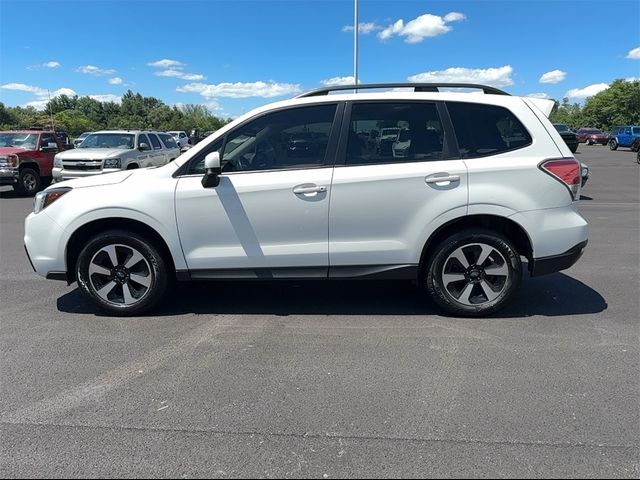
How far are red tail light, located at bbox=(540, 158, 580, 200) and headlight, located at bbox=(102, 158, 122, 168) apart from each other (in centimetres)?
1160

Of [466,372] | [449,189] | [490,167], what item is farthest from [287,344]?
[490,167]

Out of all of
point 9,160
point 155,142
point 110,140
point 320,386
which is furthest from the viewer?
point 155,142

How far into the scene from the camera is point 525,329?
432cm

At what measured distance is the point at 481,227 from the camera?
450 centimetres

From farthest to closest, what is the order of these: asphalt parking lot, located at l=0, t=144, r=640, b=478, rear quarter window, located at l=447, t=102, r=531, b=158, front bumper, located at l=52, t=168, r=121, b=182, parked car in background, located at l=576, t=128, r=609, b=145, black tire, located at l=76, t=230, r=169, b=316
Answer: parked car in background, located at l=576, t=128, r=609, b=145 → front bumper, located at l=52, t=168, r=121, b=182 → black tire, located at l=76, t=230, r=169, b=316 → rear quarter window, located at l=447, t=102, r=531, b=158 → asphalt parking lot, located at l=0, t=144, r=640, b=478

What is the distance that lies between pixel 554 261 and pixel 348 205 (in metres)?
1.90

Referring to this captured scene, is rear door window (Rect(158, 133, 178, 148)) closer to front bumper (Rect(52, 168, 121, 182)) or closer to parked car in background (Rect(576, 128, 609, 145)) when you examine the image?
front bumper (Rect(52, 168, 121, 182))

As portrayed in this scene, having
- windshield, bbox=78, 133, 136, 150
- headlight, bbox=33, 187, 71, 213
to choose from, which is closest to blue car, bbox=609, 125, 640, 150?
windshield, bbox=78, 133, 136, 150

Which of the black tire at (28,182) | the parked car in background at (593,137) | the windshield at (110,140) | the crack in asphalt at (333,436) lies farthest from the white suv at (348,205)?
the parked car in background at (593,137)

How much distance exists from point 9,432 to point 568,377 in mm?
3529

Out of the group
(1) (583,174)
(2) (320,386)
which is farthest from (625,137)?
(2) (320,386)

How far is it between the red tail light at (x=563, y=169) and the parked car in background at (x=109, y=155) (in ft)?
36.3

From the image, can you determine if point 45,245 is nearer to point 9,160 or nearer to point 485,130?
point 485,130

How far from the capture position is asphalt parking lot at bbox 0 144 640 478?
2.62 metres
